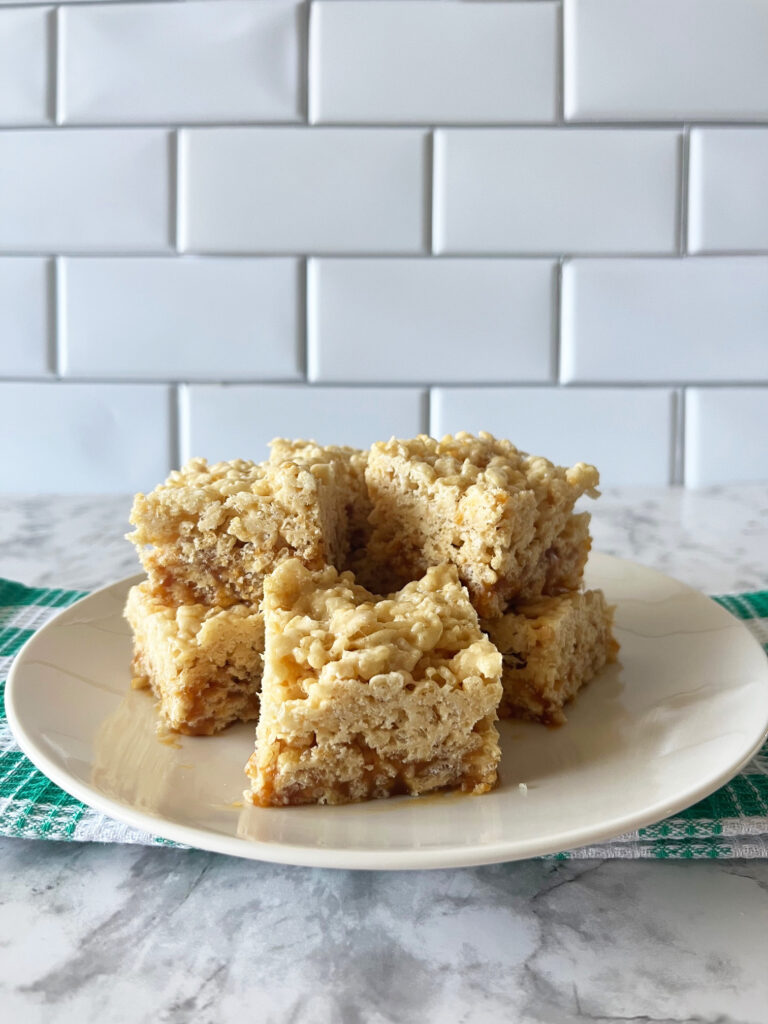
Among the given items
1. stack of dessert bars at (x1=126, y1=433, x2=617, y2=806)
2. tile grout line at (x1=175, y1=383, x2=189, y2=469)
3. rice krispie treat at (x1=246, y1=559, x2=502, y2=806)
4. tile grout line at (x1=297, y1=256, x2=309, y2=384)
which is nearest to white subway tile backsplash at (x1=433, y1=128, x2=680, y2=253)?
tile grout line at (x1=297, y1=256, x2=309, y2=384)

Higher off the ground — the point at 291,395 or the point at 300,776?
the point at 291,395

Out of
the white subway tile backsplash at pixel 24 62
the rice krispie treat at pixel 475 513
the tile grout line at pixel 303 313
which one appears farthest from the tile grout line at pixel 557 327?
the white subway tile backsplash at pixel 24 62

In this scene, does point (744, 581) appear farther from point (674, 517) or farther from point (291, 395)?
point (291, 395)

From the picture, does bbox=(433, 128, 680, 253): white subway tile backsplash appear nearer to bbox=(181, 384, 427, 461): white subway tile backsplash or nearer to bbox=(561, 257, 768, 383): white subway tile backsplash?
bbox=(561, 257, 768, 383): white subway tile backsplash

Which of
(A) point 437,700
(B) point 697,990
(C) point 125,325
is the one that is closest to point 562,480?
(A) point 437,700

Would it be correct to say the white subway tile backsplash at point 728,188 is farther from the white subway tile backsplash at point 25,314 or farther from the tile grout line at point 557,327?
the white subway tile backsplash at point 25,314

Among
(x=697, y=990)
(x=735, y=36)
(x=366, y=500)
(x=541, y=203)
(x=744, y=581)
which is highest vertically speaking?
(x=735, y=36)
